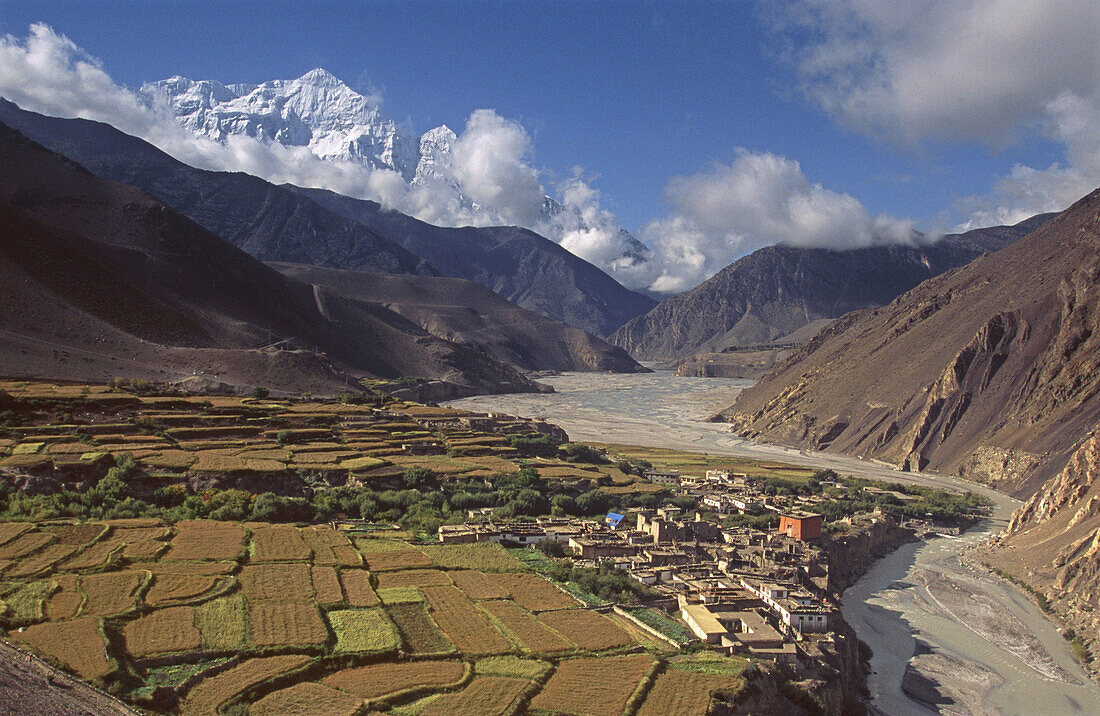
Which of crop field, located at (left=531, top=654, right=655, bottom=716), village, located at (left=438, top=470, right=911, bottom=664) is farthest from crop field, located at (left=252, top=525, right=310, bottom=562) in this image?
crop field, located at (left=531, top=654, right=655, bottom=716)

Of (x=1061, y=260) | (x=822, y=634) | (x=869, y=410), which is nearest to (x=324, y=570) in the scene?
(x=822, y=634)

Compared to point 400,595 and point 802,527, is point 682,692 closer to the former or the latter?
point 400,595

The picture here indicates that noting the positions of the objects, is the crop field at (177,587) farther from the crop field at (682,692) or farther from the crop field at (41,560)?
the crop field at (682,692)

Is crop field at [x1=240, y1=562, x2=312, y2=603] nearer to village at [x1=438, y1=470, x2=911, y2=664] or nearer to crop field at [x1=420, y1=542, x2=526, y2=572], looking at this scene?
crop field at [x1=420, y1=542, x2=526, y2=572]

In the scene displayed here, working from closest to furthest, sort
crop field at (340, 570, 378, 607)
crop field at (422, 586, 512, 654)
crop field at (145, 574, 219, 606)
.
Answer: crop field at (422, 586, 512, 654), crop field at (145, 574, 219, 606), crop field at (340, 570, 378, 607)

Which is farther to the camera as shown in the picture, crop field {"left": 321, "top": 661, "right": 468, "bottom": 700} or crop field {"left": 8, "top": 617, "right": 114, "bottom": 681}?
crop field {"left": 321, "top": 661, "right": 468, "bottom": 700}

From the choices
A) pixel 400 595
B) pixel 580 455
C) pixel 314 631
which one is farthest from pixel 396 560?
pixel 580 455

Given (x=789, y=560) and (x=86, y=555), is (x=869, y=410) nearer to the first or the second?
(x=789, y=560)

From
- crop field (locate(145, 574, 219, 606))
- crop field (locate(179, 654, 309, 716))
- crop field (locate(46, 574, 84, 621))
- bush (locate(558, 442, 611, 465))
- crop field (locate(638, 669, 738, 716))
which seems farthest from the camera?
bush (locate(558, 442, 611, 465))
